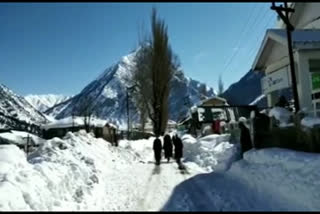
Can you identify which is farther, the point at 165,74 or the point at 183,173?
the point at 165,74

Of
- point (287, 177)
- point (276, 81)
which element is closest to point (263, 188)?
point (287, 177)

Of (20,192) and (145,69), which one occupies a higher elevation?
(145,69)

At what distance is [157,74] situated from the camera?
40062mm

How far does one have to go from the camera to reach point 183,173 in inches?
707

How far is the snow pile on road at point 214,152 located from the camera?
61.0ft

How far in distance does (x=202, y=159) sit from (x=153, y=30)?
2127cm

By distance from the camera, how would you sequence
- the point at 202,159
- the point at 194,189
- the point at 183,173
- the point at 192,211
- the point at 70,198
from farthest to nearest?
the point at 202,159 → the point at 183,173 → the point at 194,189 → the point at 70,198 → the point at 192,211

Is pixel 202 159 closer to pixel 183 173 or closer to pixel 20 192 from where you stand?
pixel 183 173

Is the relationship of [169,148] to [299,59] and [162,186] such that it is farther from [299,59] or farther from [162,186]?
[162,186]

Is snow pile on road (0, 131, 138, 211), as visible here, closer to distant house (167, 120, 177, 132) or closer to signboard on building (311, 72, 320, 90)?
signboard on building (311, 72, 320, 90)

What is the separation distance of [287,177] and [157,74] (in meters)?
30.0

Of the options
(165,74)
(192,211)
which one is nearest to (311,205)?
(192,211)

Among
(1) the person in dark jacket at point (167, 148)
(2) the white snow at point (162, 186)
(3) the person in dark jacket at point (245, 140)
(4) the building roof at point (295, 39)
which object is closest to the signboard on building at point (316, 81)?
(4) the building roof at point (295, 39)

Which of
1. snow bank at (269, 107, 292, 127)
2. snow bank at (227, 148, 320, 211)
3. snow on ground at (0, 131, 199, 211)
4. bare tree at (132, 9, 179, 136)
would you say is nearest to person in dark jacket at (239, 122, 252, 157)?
snow bank at (269, 107, 292, 127)
